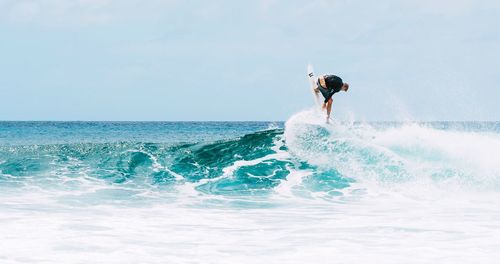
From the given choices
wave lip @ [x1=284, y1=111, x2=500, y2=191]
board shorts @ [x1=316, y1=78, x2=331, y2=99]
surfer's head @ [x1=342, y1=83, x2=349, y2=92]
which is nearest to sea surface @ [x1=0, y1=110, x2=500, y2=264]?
wave lip @ [x1=284, y1=111, x2=500, y2=191]

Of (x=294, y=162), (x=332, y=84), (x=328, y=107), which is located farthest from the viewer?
(x=294, y=162)

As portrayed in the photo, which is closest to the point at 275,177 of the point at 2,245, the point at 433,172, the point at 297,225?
the point at 433,172

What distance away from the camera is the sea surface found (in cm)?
783

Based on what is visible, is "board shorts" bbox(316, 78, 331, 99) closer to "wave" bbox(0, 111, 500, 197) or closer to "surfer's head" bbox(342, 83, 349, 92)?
"surfer's head" bbox(342, 83, 349, 92)

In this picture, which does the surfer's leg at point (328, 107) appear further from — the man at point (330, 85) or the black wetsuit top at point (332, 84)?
the black wetsuit top at point (332, 84)

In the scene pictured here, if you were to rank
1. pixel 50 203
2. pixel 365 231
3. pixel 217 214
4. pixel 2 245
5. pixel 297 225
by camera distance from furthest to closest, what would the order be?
pixel 50 203 < pixel 217 214 < pixel 297 225 < pixel 365 231 < pixel 2 245

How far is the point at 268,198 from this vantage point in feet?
42.7

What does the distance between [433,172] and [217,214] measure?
6611 mm

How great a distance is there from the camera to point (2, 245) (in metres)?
7.86

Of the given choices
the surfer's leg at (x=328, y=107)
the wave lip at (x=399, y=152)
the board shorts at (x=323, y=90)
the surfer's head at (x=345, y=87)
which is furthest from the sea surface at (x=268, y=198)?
the surfer's head at (x=345, y=87)

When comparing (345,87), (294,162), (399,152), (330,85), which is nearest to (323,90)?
(330,85)

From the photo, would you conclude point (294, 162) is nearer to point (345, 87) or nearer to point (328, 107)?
point (328, 107)

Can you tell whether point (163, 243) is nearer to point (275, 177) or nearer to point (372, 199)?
point (372, 199)

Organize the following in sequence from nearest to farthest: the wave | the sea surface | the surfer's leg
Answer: the sea surface < the wave < the surfer's leg
